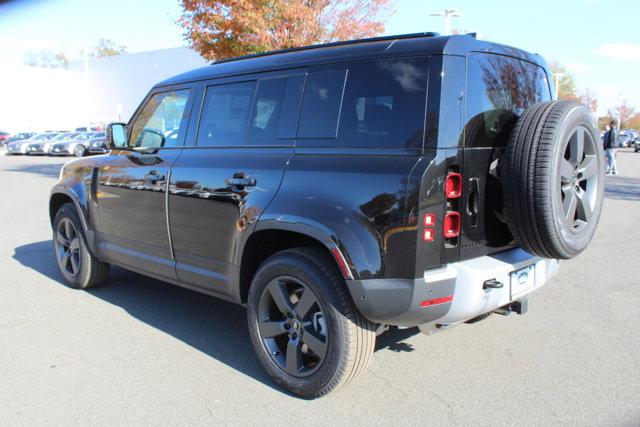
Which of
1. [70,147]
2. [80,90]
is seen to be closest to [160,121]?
[70,147]

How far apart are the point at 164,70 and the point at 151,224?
169ft

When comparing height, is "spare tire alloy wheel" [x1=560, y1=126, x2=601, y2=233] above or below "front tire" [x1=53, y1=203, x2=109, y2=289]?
above

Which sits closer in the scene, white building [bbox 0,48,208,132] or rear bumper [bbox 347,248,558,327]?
rear bumper [bbox 347,248,558,327]

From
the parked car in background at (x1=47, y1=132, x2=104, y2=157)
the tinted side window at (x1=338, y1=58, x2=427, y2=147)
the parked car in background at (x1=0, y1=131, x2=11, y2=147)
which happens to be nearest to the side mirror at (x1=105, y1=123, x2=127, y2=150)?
the tinted side window at (x1=338, y1=58, x2=427, y2=147)

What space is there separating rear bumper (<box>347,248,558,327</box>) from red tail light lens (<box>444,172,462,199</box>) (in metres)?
0.38

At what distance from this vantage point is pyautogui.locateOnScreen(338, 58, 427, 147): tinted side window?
2898 millimetres

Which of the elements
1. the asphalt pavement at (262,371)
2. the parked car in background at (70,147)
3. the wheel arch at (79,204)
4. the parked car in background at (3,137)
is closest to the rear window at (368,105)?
the asphalt pavement at (262,371)

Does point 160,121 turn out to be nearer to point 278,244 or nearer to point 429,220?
point 278,244

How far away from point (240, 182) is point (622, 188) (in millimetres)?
13316

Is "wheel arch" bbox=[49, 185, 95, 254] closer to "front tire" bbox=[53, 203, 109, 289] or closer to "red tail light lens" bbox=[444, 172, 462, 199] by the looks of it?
"front tire" bbox=[53, 203, 109, 289]

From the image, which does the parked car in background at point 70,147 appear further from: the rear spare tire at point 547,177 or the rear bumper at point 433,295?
the rear spare tire at point 547,177

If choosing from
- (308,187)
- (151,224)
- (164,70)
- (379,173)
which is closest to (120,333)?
(151,224)

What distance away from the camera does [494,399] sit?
323cm

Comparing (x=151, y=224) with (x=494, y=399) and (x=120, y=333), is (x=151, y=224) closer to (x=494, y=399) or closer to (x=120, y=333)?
(x=120, y=333)
